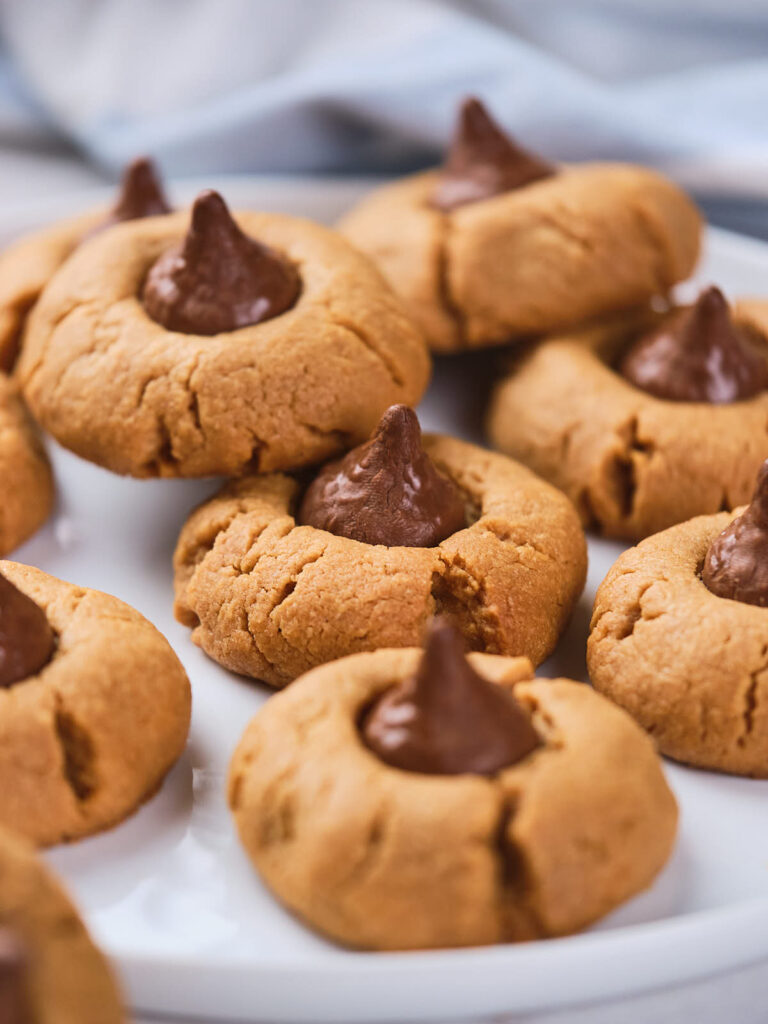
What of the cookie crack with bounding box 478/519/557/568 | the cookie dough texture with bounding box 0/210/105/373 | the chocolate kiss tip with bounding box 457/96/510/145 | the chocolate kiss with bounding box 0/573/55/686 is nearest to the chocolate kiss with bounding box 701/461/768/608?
the cookie crack with bounding box 478/519/557/568

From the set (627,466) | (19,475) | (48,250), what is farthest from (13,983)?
(48,250)

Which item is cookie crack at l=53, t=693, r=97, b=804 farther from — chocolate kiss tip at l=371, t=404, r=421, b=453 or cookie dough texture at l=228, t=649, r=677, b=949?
chocolate kiss tip at l=371, t=404, r=421, b=453

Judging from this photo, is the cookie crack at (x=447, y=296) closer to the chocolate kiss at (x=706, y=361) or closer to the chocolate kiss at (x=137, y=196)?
the chocolate kiss at (x=706, y=361)

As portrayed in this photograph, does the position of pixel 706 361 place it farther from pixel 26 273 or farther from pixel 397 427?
pixel 26 273

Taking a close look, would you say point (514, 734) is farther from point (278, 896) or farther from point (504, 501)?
point (504, 501)

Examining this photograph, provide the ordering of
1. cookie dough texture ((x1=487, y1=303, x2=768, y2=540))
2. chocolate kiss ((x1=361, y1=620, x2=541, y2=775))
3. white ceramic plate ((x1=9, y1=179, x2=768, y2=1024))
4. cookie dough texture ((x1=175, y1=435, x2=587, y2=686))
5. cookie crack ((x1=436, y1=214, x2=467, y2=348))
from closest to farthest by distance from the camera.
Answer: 1. white ceramic plate ((x1=9, y1=179, x2=768, y2=1024))
2. chocolate kiss ((x1=361, y1=620, x2=541, y2=775))
3. cookie dough texture ((x1=175, y1=435, x2=587, y2=686))
4. cookie dough texture ((x1=487, y1=303, x2=768, y2=540))
5. cookie crack ((x1=436, y1=214, x2=467, y2=348))

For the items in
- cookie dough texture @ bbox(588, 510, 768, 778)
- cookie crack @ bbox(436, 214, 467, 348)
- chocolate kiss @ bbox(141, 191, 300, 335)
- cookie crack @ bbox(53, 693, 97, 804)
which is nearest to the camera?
cookie crack @ bbox(53, 693, 97, 804)

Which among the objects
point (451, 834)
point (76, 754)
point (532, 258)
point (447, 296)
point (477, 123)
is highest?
point (477, 123)
